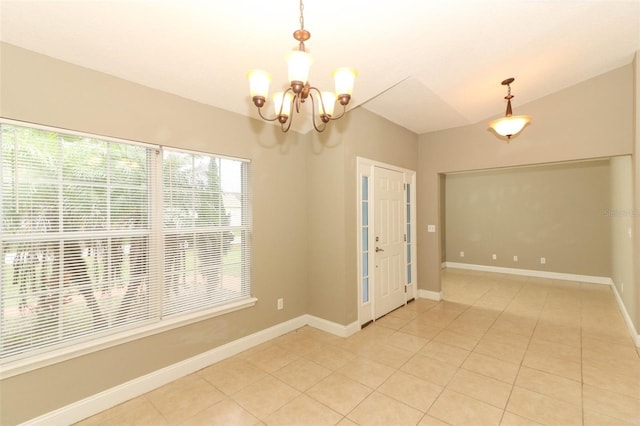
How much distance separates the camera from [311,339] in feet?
11.2

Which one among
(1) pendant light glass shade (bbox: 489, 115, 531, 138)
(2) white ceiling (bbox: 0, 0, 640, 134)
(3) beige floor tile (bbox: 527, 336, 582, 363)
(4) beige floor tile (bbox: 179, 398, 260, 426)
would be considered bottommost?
(4) beige floor tile (bbox: 179, 398, 260, 426)

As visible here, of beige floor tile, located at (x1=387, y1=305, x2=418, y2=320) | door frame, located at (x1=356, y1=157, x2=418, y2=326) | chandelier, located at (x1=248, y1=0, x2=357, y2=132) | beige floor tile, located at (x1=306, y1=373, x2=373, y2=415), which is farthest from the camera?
beige floor tile, located at (x1=387, y1=305, x2=418, y2=320)

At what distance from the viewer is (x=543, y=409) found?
7.06 feet

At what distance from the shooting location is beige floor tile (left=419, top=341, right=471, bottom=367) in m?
2.89

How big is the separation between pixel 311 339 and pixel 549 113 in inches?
168

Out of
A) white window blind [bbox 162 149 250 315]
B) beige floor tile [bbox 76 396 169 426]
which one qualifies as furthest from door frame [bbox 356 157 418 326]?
beige floor tile [bbox 76 396 169 426]

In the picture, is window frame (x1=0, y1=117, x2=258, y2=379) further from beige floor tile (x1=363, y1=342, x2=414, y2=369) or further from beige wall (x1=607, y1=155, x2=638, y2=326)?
beige wall (x1=607, y1=155, x2=638, y2=326)

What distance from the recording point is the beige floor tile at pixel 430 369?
2575mm

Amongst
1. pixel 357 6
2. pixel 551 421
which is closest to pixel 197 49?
pixel 357 6

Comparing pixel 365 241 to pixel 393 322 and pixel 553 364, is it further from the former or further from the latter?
pixel 553 364

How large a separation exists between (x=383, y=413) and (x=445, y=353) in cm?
124

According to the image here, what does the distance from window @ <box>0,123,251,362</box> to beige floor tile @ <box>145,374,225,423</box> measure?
1.92 feet

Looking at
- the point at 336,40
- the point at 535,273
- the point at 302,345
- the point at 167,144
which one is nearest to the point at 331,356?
the point at 302,345

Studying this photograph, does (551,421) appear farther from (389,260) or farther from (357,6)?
(357,6)
